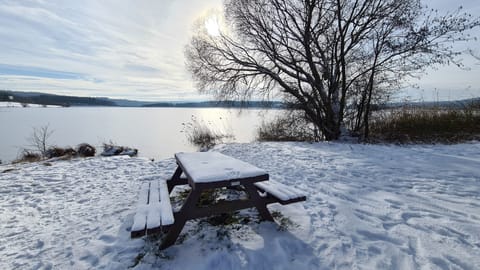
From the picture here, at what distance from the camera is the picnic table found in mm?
1954

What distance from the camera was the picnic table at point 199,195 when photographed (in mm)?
1954

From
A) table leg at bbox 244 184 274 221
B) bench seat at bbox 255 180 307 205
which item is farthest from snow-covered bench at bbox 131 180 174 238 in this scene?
bench seat at bbox 255 180 307 205

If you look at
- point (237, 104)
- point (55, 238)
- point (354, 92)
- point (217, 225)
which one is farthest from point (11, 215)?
point (354, 92)

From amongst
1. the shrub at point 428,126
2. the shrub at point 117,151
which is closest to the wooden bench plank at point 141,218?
the shrub at point 428,126

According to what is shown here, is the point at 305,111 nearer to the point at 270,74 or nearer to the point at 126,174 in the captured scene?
the point at 270,74

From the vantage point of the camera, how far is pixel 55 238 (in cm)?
246

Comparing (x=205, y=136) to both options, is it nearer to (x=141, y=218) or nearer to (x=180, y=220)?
(x=180, y=220)

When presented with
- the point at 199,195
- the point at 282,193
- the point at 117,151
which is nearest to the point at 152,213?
the point at 199,195

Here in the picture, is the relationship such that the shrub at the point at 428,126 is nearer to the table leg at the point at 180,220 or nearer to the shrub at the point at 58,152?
the table leg at the point at 180,220

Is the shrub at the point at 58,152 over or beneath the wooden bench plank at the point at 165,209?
beneath

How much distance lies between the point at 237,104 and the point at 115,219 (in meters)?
8.04

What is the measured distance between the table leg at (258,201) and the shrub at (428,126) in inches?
250

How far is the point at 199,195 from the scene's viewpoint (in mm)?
2094

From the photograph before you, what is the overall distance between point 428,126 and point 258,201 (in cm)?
801
